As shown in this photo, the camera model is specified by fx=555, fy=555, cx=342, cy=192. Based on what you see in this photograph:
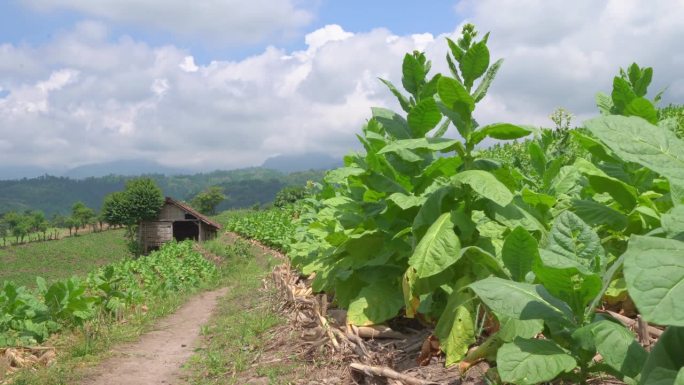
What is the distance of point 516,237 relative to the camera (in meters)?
2.67

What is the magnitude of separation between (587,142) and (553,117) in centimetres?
327

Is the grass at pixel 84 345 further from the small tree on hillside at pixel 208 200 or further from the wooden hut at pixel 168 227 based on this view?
the small tree on hillside at pixel 208 200

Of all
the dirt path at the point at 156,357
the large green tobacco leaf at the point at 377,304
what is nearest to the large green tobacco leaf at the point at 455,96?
the large green tobacco leaf at the point at 377,304

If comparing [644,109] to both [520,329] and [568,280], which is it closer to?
[568,280]

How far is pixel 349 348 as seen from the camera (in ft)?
12.9

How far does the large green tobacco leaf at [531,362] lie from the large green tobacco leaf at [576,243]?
37 cm

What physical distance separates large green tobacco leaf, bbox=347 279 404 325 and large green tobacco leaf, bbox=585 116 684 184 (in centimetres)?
239

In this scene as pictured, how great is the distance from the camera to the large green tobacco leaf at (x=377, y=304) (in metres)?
3.90

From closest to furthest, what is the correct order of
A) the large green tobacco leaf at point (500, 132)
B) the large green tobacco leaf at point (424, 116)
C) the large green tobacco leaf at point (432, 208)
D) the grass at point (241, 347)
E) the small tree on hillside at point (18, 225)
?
the large green tobacco leaf at point (500, 132)
the large green tobacco leaf at point (432, 208)
the large green tobacco leaf at point (424, 116)
the grass at point (241, 347)
the small tree on hillside at point (18, 225)

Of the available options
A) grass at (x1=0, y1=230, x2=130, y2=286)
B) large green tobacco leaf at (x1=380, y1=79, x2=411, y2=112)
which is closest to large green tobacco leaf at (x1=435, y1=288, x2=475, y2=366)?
large green tobacco leaf at (x1=380, y1=79, x2=411, y2=112)

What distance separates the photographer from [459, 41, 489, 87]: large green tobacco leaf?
11.5ft

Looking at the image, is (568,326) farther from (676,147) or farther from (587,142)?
(587,142)

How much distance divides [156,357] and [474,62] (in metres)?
5.13

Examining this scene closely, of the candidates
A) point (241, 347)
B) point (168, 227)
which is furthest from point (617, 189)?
point (168, 227)
